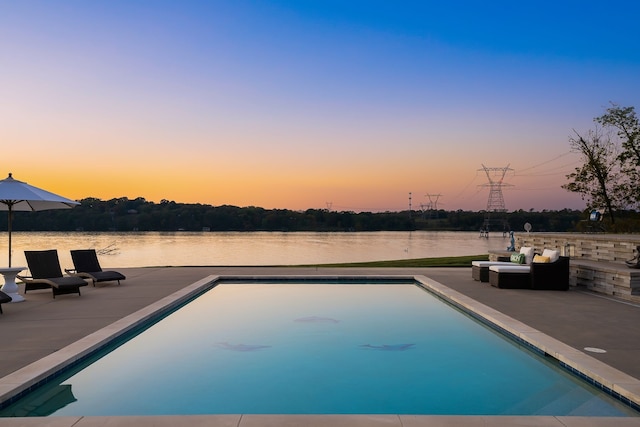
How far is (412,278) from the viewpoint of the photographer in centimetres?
1234

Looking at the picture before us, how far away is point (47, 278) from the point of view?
357 inches

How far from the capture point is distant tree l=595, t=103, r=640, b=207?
21422 millimetres

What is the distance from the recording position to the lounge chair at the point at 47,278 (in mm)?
8805

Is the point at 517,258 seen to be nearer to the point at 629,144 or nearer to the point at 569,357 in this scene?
the point at 569,357

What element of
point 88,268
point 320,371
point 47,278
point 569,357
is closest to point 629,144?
point 569,357

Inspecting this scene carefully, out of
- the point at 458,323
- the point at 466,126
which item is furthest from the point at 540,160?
the point at 458,323

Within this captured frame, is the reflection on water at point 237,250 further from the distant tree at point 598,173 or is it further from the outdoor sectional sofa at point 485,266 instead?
the outdoor sectional sofa at point 485,266

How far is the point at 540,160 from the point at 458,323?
19931 mm

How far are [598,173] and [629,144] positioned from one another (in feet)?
5.81

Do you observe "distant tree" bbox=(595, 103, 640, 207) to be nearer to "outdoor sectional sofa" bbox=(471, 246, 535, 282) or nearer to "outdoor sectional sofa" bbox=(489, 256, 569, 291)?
"outdoor sectional sofa" bbox=(471, 246, 535, 282)

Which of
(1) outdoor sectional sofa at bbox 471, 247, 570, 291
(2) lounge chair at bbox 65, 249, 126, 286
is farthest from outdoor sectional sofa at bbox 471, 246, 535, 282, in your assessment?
(2) lounge chair at bbox 65, 249, 126, 286

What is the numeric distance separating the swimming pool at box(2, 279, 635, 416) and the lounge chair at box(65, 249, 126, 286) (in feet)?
10.1

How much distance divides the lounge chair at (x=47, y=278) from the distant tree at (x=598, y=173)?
2172 centimetres

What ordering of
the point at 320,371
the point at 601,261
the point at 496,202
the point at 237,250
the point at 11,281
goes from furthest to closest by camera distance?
the point at 496,202, the point at 237,250, the point at 601,261, the point at 11,281, the point at 320,371
